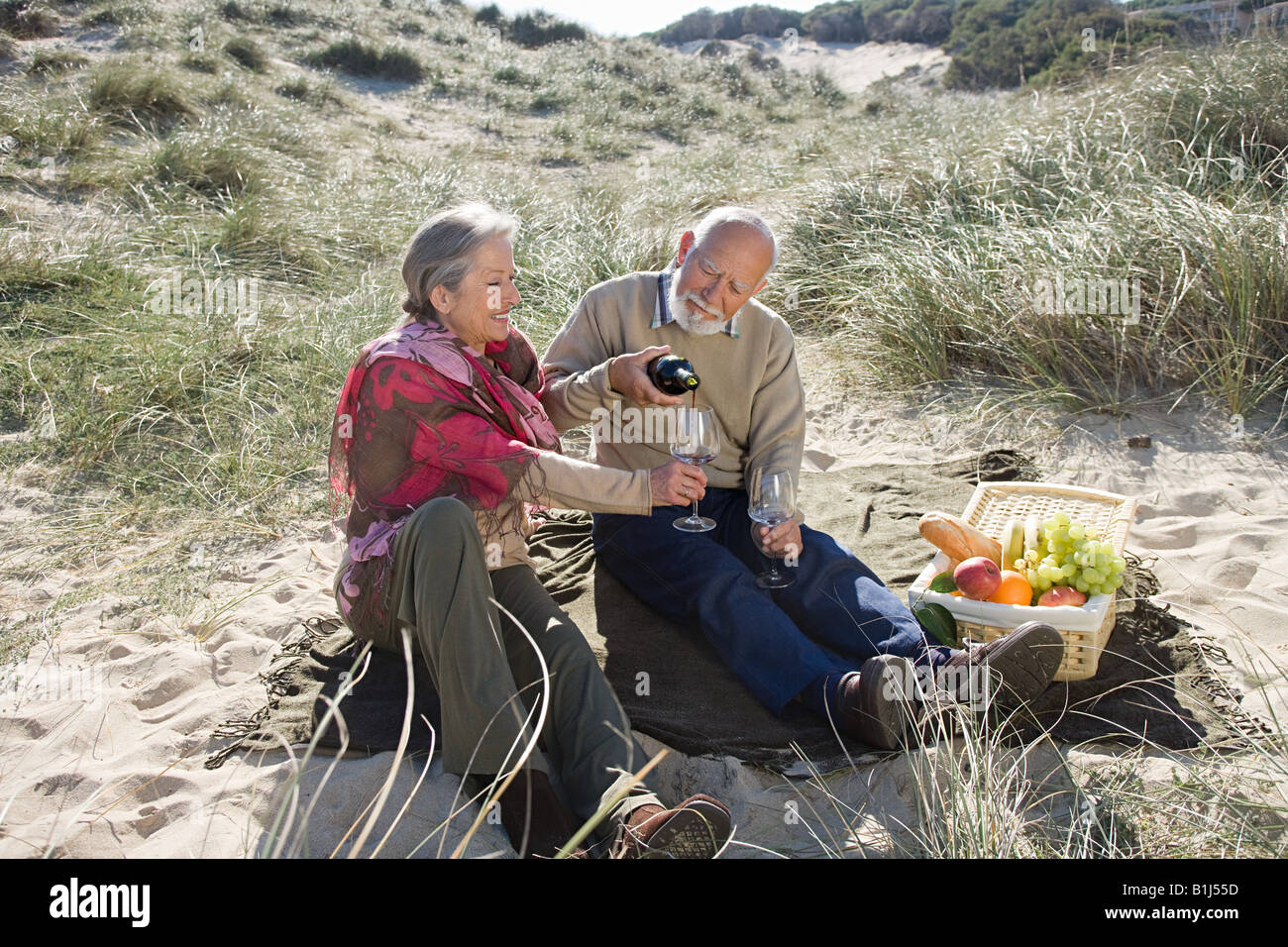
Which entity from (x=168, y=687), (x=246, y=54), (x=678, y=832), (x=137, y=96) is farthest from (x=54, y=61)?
(x=678, y=832)

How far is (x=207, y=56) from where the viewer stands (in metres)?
12.6

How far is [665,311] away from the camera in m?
3.70

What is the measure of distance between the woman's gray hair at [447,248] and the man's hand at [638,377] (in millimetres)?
544

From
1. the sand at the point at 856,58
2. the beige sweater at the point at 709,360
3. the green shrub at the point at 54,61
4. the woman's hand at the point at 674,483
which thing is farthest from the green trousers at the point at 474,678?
the sand at the point at 856,58

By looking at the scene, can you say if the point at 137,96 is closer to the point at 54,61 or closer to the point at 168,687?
the point at 54,61

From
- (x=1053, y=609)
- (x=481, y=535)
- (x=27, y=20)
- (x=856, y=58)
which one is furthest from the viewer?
(x=856, y=58)

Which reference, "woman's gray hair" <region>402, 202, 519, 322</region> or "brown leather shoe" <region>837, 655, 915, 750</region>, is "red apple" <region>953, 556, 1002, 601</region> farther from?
"woman's gray hair" <region>402, 202, 519, 322</region>

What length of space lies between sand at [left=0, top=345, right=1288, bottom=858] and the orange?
1.93 feet

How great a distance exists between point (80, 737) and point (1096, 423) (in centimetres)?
474

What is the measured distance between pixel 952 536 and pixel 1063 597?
0.40 metres

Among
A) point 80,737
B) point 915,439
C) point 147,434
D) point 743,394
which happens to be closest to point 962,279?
point 915,439

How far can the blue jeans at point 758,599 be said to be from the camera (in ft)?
10.4

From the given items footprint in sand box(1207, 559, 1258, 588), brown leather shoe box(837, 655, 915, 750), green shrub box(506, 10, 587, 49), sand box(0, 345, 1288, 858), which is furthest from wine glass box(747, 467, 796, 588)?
green shrub box(506, 10, 587, 49)

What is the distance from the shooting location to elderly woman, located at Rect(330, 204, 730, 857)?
2.60 meters
